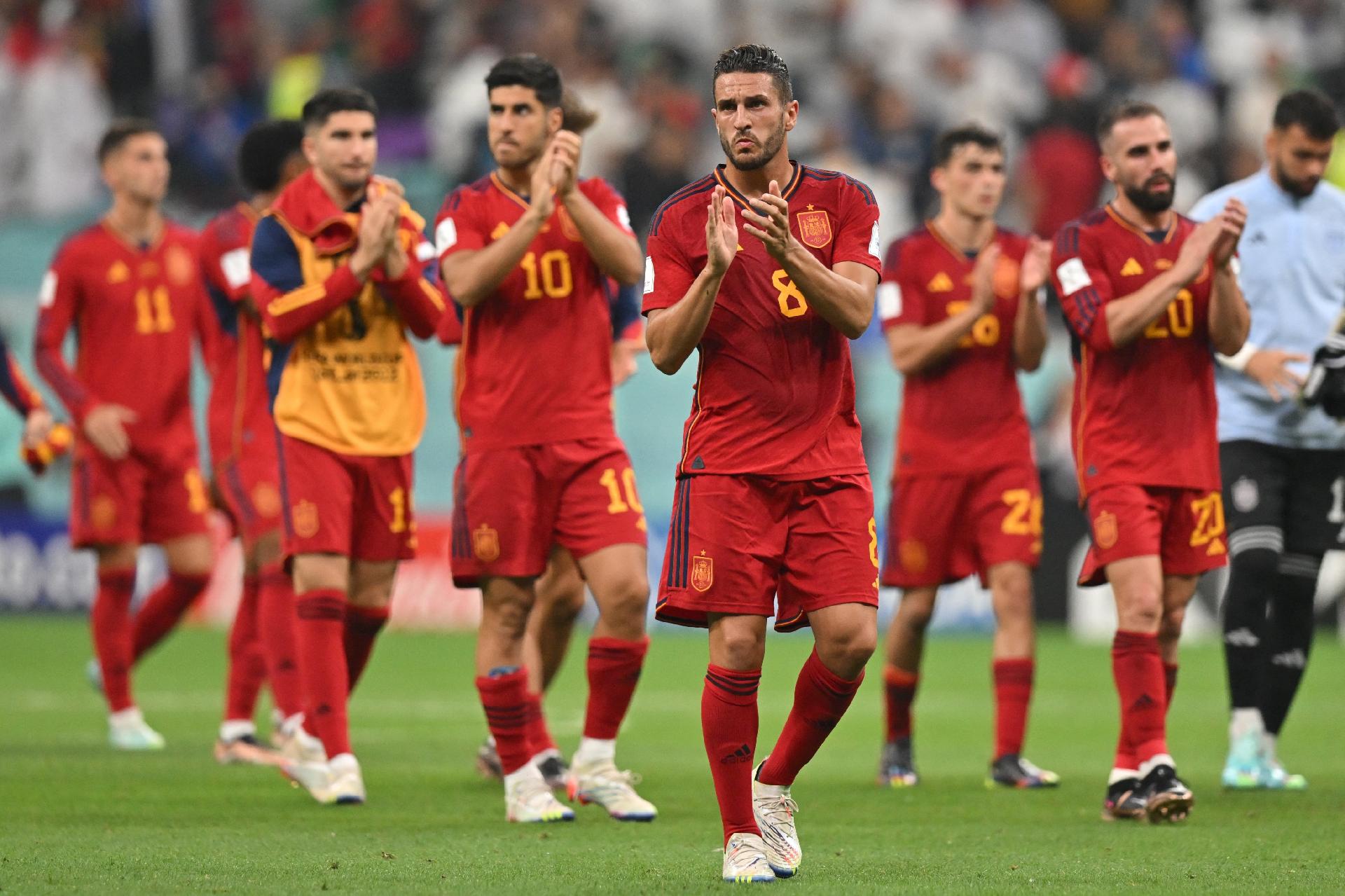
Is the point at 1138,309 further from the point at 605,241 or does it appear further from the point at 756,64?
the point at 756,64

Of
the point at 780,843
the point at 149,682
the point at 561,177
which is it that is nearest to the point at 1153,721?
the point at 780,843

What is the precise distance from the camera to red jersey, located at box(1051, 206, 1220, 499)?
784 centimetres

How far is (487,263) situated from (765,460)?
1811 mm

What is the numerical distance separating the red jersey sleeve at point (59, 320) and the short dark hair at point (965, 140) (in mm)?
4545

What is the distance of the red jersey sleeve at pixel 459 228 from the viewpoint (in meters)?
7.70

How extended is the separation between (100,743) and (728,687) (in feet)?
17.3

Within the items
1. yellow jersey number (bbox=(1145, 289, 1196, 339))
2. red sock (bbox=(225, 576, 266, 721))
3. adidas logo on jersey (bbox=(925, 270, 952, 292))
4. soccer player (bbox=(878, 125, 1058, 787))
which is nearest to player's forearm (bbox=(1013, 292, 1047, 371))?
soccer player (bbox=(878, 125, 1058, 787))

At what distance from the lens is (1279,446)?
8781 millimetres

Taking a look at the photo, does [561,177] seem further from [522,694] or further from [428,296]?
[522,694]

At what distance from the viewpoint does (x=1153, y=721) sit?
299 inches

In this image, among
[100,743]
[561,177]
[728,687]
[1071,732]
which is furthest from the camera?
[1071,732]

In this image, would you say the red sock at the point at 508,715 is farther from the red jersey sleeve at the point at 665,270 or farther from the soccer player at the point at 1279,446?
the soccer player at the point at 1279,446

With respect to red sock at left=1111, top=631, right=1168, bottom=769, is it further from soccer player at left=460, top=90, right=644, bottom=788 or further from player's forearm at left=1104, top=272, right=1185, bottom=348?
soccer player at left=460, top=90, right=644, bottom=788

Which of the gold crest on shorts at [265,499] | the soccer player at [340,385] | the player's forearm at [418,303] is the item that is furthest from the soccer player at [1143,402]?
the gold crest on shorts at [265,499]
